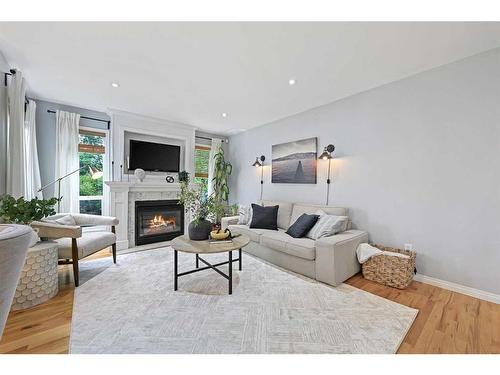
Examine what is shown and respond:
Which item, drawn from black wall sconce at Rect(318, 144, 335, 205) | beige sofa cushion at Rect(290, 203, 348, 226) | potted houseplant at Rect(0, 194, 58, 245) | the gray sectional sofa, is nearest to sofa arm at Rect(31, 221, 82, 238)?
potted houseplant at Rect(0, 194, 58, 245)

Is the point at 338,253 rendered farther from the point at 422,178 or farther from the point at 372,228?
the point at 422,178

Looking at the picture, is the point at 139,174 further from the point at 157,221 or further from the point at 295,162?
the point at 295,162

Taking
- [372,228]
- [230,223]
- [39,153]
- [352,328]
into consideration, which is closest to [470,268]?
[372,228]

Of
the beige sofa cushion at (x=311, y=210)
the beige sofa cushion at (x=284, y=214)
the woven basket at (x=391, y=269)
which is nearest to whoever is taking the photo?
the woven basket at (x=391, y=269)

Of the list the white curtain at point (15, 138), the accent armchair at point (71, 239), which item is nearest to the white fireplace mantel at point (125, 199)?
the accent armchair at point (71, 239)

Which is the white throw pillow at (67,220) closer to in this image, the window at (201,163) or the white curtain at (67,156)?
the white curtain at (67,156)

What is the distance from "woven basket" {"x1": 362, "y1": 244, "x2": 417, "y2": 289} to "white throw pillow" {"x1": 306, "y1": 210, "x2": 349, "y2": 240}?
50 cm

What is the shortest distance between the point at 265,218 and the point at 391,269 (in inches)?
71.1

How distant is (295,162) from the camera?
3.90m

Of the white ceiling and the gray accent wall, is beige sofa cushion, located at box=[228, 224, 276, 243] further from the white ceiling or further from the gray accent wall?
the gray accent wall

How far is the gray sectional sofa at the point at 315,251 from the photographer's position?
7.76 feet

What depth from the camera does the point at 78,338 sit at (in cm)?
150

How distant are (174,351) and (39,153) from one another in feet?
12.7

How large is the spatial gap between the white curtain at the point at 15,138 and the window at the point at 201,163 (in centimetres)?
300
